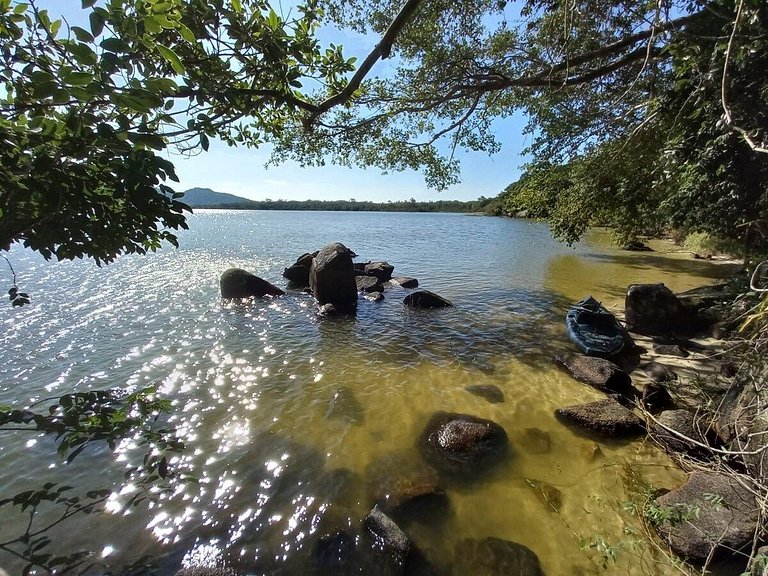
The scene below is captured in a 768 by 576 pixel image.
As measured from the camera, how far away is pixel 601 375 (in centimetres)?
780

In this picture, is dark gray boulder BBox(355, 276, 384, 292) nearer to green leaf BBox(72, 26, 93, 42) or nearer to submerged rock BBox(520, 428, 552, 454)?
submerged rock BBox(520, 428, 552, 454)

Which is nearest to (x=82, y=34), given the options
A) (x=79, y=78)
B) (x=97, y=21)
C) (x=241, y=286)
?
(x=97, y=21)

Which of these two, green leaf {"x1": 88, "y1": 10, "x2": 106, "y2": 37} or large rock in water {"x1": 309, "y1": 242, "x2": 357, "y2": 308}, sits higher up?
green leaf {"x1": 88, "y1": 10, "x2": 106, "y2": 37}

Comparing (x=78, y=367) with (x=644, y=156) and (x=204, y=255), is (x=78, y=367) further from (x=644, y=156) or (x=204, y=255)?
(x=204, y=255)

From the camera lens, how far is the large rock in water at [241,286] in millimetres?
16047

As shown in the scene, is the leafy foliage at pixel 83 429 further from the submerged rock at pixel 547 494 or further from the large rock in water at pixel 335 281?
the large rock in water at pixel 335 281

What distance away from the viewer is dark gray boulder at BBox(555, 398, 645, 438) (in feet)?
19.8

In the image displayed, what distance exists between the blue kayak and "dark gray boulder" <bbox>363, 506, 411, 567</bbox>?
7.46 meters

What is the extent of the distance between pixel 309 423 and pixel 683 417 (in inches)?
259

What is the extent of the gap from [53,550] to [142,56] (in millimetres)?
5623

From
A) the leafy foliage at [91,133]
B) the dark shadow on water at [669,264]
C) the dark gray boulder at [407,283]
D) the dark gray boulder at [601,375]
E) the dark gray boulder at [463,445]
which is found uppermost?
the leafy foliage at [91,133]

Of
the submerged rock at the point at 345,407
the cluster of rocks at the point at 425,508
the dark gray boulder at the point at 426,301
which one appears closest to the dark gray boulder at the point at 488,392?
the cluster of rocks at the point at 425,508

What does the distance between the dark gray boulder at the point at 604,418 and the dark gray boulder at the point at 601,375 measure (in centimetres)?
101

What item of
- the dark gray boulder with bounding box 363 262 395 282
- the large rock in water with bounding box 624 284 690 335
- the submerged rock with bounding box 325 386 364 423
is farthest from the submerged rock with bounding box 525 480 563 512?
the dark gray boulder with bounding box 363 262 395 282
